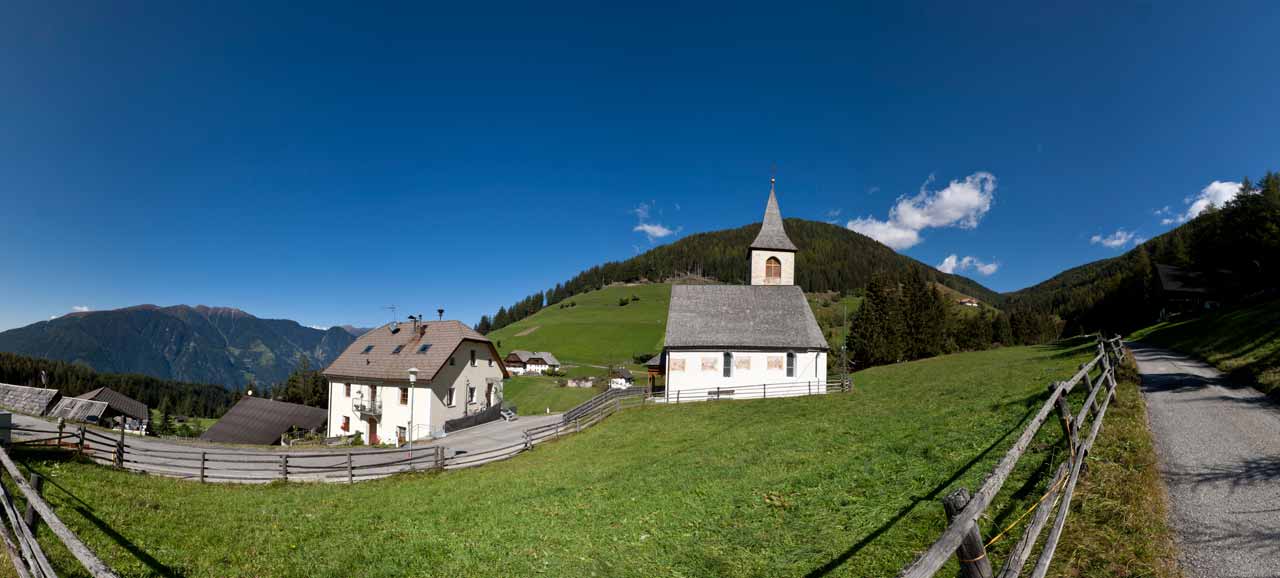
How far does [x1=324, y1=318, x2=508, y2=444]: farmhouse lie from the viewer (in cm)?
3512

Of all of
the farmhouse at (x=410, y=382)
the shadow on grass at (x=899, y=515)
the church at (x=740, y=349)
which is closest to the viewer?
the shadow on grass at (x=899, y=515)

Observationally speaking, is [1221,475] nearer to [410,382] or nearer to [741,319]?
[741,319]

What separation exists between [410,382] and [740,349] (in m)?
23.7

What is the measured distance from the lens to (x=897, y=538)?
6258 mm

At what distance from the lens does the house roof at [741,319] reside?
110ft

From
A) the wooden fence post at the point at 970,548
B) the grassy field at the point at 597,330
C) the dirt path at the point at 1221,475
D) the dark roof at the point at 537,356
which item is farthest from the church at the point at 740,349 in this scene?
the dark roof at the point at 537,356

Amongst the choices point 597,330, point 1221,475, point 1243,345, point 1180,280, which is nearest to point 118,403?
point 1221,475

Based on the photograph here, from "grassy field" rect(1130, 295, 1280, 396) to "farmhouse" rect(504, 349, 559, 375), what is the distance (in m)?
89.5

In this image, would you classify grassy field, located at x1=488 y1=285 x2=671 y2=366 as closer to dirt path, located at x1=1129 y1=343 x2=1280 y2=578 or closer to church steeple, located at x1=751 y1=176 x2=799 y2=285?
church steeple, located at x1=751 y1=176 x2=799 y2=285

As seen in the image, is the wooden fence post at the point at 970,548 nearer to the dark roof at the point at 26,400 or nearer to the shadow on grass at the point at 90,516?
the shadow on grass at the point at 90,516

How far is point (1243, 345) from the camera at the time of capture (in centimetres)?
1931

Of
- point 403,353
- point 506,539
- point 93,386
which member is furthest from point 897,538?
point 93,386

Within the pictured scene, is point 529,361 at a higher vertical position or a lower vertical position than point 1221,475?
lower

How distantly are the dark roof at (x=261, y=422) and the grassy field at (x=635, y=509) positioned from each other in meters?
27.3
